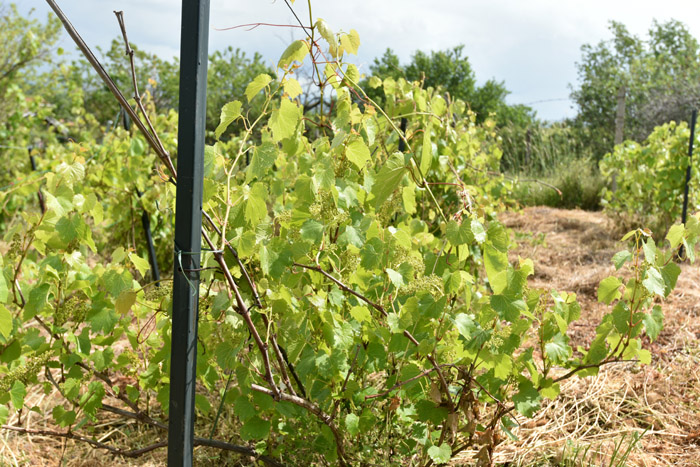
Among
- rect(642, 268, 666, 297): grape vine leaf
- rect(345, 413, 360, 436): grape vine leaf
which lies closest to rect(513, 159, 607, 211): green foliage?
rect(642, 268, 666, 297): grape vine leaf

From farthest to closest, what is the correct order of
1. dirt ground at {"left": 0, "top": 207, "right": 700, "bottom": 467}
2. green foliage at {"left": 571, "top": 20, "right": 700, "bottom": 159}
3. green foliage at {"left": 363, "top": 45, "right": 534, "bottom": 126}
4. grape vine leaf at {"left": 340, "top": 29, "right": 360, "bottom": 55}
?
green foliage at {"left": 363, "top": 45, "right": 534, "bottom": 126}
green foliage at {"left": 571, "top": 20, "right": 700, "bottom": 159}
dirt ground at {"left": 0, "top": 207, "right": 700, "bottom": 467}
grape vine leaf at {"left": 340, "top": 29, "right": 360, "bottom": 55}

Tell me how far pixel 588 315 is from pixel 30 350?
291 centimetres

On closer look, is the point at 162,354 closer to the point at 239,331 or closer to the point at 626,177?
the point at 239,331

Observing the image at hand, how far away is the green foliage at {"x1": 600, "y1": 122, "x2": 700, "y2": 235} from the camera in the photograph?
492 centimetres

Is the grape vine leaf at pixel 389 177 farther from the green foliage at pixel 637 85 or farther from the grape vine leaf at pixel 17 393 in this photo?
the green foliage at pixel 637 85

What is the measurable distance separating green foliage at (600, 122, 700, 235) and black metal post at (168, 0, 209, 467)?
16.0ft

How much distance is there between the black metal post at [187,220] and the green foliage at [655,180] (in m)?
4.87

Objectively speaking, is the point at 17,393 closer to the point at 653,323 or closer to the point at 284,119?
the point at 284,119

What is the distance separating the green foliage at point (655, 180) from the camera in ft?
16.1

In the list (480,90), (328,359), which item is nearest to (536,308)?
(328,359)

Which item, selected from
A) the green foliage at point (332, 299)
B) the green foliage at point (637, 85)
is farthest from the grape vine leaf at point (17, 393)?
the green foliage at point (637, 85)

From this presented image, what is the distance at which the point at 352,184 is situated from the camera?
126 centimetres

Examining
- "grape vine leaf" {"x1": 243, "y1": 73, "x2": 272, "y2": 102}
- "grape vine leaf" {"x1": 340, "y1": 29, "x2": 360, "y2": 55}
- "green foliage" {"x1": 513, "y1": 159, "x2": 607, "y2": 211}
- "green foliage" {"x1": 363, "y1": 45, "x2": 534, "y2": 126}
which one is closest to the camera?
"grape vine leaf" {"x1": 243, "y1": 73, "x2": 272, "y2": 102}

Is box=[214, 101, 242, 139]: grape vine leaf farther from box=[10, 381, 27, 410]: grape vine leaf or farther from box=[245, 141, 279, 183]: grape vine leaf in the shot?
box=[10, 381, 27, 410]: grape vine leaf
